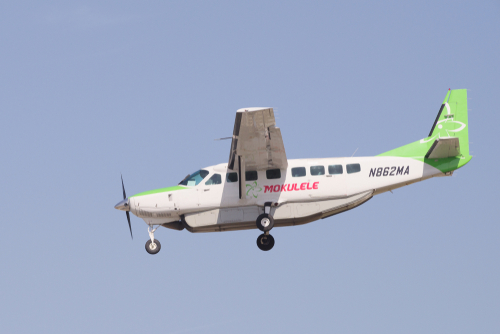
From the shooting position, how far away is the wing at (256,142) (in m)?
25.1

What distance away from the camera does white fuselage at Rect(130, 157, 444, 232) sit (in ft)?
96.3

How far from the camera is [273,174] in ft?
96.5

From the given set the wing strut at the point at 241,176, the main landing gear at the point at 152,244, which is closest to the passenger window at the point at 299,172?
the wing strut at the point at 241,176

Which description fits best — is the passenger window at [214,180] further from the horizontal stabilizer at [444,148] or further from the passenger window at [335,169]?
the horizontal stabilizer at [444,148]

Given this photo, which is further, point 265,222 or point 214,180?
point 214,180

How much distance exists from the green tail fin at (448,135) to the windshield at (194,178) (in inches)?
303

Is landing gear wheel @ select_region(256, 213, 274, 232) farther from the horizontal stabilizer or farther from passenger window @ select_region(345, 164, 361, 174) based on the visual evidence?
the horizontal stabilizer

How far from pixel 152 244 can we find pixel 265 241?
487 centimetres

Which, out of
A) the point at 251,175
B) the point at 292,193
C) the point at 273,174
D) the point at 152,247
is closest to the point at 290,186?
the point at 292,193

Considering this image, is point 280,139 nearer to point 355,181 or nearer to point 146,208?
point 355,181

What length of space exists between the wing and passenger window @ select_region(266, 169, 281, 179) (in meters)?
0.18

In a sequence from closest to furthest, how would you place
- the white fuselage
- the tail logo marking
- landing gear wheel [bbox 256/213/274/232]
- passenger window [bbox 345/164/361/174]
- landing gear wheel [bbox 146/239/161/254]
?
landing gear wheel [bbox 256/213/274/232]
the white fuselage
passenger window [bbox 345/164/361/174]
the tail logo marking
landing gear wheel [bbox 146/239/161/254]

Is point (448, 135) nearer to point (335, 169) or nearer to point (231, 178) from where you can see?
point (335, 169)

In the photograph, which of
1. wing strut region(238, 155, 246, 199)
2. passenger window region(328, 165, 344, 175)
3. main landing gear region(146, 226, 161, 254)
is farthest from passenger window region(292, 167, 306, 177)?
main landing gear region(146, 226, 161, 254)
